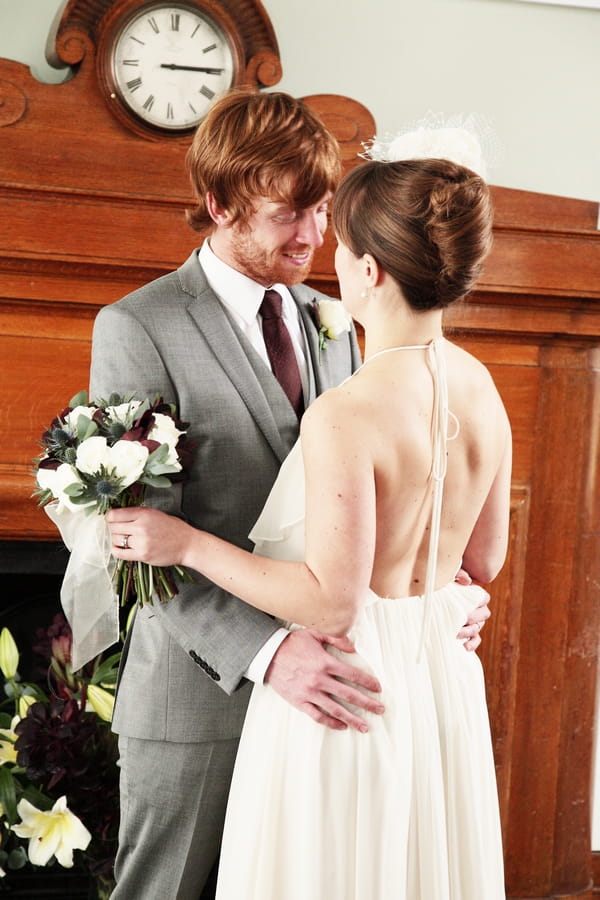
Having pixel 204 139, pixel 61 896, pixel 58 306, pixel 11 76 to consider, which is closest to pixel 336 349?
pixel 204 139

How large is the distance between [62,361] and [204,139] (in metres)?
0.96

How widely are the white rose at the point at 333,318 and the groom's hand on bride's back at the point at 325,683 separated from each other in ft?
2.14

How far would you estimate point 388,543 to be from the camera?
144cm

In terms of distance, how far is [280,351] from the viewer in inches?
72.0

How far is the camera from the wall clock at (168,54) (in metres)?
2.47

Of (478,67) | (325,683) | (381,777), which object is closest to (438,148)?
(325,683)

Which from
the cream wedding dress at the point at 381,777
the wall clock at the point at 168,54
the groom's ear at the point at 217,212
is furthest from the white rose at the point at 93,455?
the wall clock at the point at 168,54

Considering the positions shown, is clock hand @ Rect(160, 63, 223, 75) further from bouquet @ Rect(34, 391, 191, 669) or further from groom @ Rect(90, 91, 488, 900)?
bouquet @ Rect(34, 391, 191, 669)

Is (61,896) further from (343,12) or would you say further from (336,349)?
(343,12)

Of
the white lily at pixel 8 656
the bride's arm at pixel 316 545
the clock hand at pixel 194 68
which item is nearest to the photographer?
the bride's arm at pixel 316 545

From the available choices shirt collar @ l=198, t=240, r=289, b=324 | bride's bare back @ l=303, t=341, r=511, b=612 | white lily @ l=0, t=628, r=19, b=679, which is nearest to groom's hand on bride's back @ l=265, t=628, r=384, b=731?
bride's bare back @ l=303, t=341, r=511, b=612

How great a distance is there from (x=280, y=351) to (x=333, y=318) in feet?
0.51

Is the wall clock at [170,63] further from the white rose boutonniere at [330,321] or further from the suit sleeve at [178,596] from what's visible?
the suit sleeve at [178,596]

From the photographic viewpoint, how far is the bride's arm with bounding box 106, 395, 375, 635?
131cm
